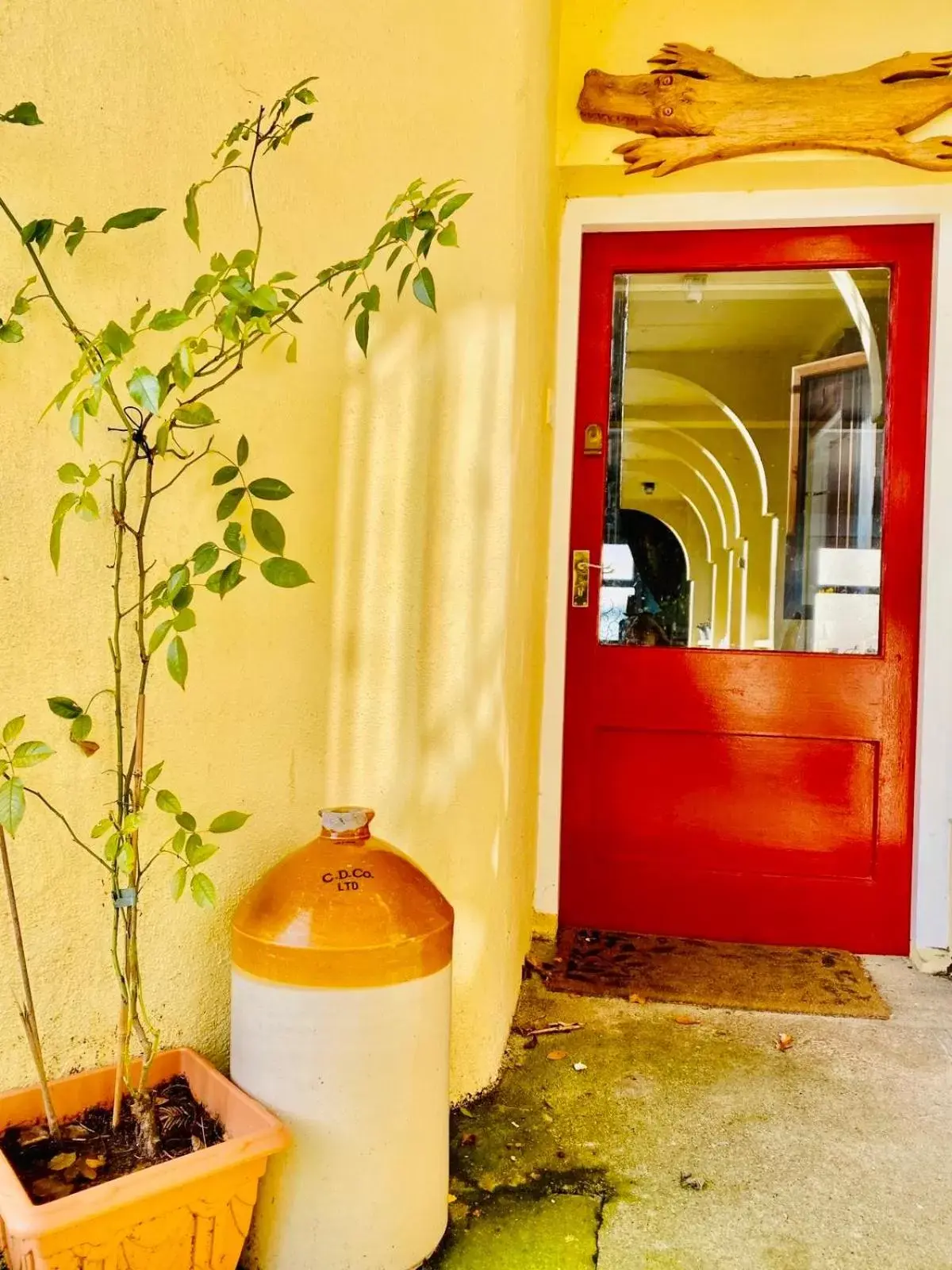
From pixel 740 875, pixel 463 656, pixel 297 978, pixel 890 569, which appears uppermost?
pixel 890 569

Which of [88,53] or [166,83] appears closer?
[88,53]

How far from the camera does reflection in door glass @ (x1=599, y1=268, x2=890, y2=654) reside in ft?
8.83

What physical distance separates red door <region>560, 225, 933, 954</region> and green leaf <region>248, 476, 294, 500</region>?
1.71 meters

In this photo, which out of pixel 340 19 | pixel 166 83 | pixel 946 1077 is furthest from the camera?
pixel 946 1077

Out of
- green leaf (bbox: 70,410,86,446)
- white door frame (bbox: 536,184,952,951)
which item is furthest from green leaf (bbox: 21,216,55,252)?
white door frame (bbox: 536,184,952,951)

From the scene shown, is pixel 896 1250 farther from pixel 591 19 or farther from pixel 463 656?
pixel 591 19

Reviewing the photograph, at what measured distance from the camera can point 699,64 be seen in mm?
2590

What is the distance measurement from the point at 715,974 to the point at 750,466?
4.80 ft

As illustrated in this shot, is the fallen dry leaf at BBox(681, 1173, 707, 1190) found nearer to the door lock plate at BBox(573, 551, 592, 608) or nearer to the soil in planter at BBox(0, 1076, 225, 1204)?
the soil in planter at BBox(0, 1076, 225, 1204)

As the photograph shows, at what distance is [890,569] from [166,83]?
2.22 metres

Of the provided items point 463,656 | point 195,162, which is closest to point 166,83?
point 195,162

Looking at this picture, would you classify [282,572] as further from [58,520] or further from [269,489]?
[58,520]

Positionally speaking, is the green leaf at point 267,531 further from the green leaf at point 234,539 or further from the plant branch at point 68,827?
the plant branch at point 68,827

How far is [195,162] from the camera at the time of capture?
1458 millimetres
